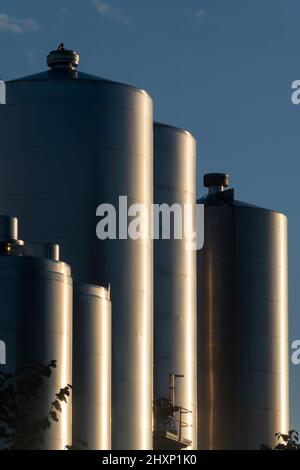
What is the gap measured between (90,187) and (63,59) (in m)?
6.28

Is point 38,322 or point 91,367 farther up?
point 38,322

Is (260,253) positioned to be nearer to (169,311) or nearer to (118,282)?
(169,311)

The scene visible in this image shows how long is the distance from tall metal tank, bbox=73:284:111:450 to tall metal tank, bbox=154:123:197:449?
10298 mm

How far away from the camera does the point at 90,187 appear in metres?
67.2

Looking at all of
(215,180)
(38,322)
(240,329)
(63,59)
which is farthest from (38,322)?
(215,180)

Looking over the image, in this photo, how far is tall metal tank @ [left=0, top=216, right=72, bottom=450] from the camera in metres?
57.2

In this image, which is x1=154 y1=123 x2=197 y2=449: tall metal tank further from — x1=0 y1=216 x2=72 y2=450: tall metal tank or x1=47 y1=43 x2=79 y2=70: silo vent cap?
x1=0 y1=216 x2=72 y2=450: tall metal tank

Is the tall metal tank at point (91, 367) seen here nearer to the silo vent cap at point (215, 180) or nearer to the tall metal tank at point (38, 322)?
the tall metal tank at point (38, 322)

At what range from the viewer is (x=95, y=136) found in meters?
67.9

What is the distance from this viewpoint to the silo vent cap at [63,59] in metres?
70.6

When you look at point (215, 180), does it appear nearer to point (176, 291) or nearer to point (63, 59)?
point (176, 291)

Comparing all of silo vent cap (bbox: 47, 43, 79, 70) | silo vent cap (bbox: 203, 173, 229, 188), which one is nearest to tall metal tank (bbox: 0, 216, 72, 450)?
silo vent cap (bbox: 47, 43, 79, 70)

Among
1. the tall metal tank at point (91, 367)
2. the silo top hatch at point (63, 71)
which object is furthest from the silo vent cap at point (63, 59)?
the tall metal tank at point (91, 367)

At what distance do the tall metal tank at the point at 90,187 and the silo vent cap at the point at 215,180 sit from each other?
19.7m
